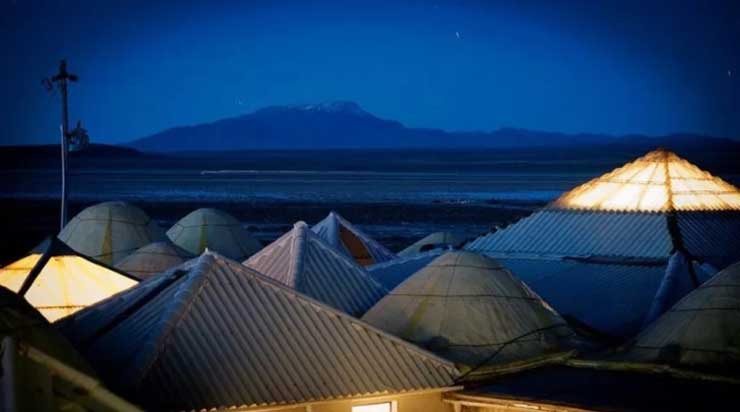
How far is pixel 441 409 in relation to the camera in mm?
16922

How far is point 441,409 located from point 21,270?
29.5ft

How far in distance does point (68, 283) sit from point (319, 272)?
3.90 meters

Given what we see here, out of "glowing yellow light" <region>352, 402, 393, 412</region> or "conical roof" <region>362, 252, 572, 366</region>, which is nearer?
"glowing yellow light" <region>352, 402, 393, 412</region>

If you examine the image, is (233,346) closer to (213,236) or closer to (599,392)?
(599,392)

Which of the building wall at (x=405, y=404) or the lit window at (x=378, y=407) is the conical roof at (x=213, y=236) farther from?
the lit window at (x=378, y=407)

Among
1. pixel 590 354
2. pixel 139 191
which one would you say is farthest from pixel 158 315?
pixel 139 191

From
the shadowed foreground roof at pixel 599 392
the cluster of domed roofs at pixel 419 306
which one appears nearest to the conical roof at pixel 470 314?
the cluster of domed roofs at pixel 419 306

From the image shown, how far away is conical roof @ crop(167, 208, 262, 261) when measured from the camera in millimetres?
33406

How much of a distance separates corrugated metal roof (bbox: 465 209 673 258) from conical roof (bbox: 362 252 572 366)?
6.37 m

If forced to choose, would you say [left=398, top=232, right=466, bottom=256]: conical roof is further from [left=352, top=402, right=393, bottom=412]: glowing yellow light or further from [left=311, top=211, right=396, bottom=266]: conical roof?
[left=352, top=402, right=393, bottom=412]: glowing yellow light

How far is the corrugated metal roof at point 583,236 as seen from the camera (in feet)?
84.7

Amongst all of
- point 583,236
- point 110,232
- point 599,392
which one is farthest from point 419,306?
point 110,232

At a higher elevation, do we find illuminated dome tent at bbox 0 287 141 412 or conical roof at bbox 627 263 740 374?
illuminated dome tent at bbox 0 287 141 412

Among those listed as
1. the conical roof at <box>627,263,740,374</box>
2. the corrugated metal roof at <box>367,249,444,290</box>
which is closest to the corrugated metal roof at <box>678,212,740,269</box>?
the corrugated metal roof at <box>367,249,444,290</box>
